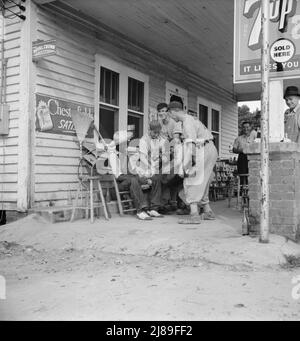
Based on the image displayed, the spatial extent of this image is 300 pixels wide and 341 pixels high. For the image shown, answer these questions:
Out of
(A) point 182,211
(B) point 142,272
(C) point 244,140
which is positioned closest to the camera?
(B) point 142,272

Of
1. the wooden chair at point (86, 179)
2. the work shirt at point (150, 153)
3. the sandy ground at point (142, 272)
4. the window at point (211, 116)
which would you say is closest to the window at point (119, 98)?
the wooden chair at point (86, 179)

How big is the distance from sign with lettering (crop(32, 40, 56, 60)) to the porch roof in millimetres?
695

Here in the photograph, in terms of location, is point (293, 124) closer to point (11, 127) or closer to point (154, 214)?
point (154, 214)

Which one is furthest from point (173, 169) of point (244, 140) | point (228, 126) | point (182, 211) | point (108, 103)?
point (228, 126)

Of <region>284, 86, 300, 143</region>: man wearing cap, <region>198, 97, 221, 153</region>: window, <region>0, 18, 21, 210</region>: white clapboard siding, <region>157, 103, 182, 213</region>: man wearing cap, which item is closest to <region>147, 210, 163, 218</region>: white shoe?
<region>157, 103, 182, 213</region>: man wearing cap

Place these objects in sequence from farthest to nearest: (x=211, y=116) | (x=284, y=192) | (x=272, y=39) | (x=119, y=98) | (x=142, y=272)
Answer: (x=211, y=116), (x=119, y=98), (x=272, y=39), (x=284, y=192), (x=142, y=272)

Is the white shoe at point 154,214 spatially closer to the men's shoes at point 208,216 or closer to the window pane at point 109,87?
the men's shoes at point 208,216

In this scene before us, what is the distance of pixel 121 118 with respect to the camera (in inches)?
324

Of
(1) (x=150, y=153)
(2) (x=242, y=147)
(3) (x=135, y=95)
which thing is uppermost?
(3) (x=135, y=95)

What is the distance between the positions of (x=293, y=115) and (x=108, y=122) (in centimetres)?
366

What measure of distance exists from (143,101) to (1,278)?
5.99m

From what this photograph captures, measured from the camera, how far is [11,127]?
20.3ft

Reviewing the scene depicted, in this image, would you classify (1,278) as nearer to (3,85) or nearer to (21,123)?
(21,123)

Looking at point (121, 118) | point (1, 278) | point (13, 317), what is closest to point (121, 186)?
point (121, 118)
